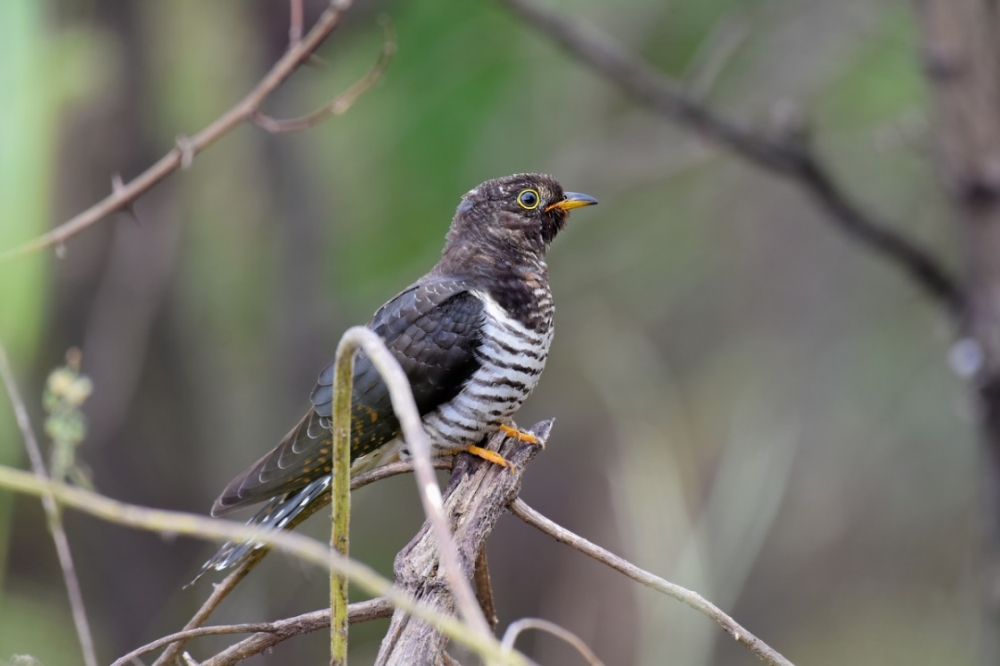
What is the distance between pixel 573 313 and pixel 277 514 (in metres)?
4.72

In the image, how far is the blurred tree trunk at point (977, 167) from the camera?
3.95m

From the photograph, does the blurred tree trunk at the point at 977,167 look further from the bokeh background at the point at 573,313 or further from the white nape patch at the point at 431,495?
the white nape patch at the point at 431,495

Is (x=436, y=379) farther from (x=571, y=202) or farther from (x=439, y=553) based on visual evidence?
(x=439, y=553)

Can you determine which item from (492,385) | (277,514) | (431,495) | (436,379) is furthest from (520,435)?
(431,495)

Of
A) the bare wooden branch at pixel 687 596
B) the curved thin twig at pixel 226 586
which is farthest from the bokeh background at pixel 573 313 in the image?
the bare wooden branch at pixel 687 596

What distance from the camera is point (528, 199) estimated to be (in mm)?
3414

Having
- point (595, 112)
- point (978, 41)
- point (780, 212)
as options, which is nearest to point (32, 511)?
point (595, 112)

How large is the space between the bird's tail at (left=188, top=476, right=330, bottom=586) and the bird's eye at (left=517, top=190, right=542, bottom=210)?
1067mm

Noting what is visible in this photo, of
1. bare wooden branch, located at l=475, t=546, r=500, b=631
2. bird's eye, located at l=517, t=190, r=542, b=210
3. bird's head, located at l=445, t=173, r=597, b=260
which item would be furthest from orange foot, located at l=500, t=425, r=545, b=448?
bird's eye, located at l=517, t=190, r=542, b=210

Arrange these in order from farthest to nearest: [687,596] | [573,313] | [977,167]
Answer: [573,313], [977,167], [687,596]

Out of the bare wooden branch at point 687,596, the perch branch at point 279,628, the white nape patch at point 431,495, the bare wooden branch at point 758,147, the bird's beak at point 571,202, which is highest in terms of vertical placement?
the bare wooden branch at point 758,147

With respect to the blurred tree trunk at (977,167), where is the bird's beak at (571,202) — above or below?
below

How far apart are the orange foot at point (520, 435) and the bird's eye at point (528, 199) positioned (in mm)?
785

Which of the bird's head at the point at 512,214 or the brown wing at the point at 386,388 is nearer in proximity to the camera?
the brown wing at the point at 386,388
